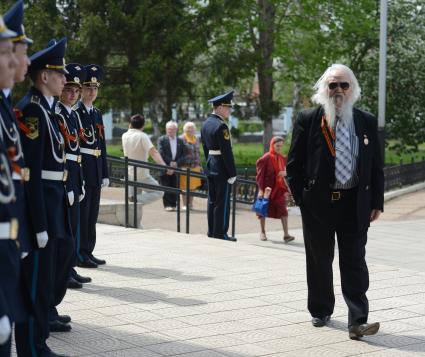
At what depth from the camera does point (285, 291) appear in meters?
8.40

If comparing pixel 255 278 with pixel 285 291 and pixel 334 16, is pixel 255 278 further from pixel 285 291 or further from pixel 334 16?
pixel 334 16

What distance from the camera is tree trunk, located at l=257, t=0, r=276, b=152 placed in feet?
95.9

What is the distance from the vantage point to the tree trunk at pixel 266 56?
95.9 feet

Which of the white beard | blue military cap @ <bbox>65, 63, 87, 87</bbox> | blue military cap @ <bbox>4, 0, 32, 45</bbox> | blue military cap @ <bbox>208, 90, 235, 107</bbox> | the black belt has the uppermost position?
blue military cap @ <bbox>4, 0, 32, 45</bbox>

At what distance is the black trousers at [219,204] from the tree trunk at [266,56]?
53.9ft

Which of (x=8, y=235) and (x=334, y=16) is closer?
(x=8, y=235)

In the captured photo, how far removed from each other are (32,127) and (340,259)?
247cm

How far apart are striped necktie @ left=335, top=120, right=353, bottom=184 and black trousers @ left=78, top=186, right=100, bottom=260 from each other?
3032 mm

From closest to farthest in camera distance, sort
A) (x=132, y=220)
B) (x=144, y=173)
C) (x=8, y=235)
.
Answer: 1. (x=8, y=235)
2. (x=132, y=220)
3. (x=144, y=173)

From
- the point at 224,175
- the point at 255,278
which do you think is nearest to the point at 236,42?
the point at 224,175

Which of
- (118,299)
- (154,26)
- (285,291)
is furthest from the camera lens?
(154,26)

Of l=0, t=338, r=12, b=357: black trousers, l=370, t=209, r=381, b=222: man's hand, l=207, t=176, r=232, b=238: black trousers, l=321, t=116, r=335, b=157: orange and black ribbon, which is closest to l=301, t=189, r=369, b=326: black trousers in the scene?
l=370, t=209, r=381, b=222: man's hand

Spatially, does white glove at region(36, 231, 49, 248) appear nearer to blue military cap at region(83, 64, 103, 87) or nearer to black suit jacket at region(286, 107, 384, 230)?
black suit jacket at region(286, 107, 384, 230)

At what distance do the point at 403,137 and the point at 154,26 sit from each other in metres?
8.74
